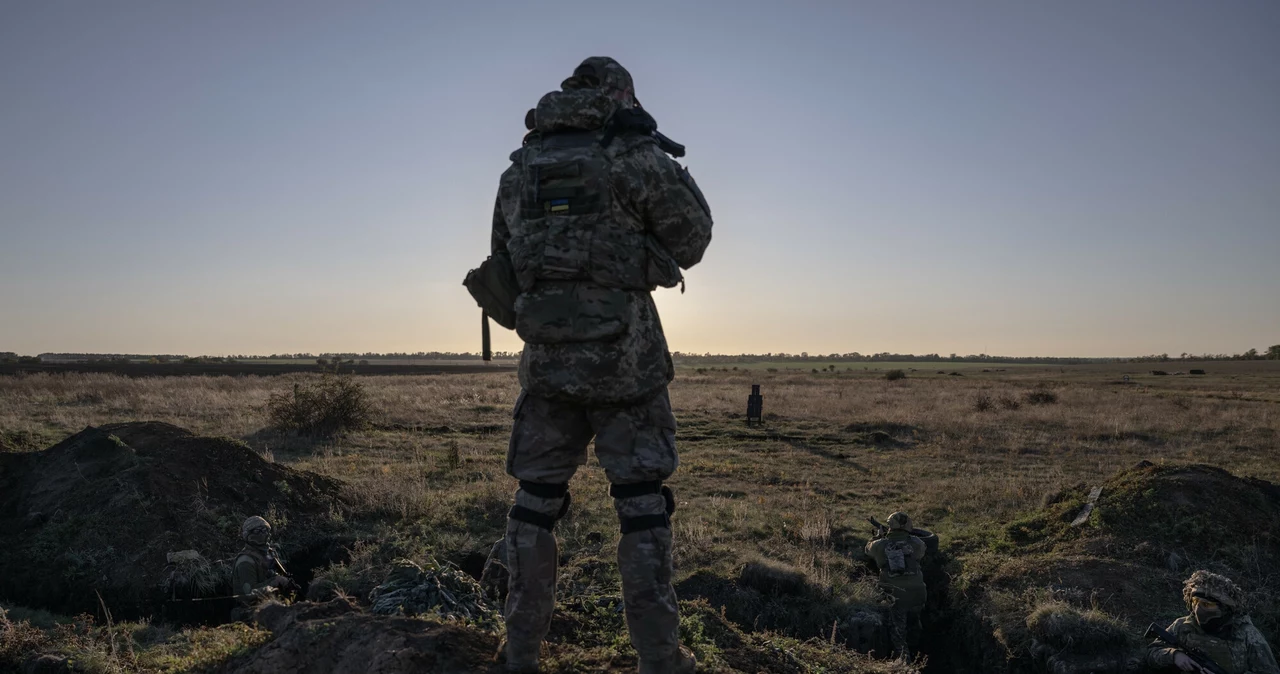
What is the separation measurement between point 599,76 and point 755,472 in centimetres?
1053

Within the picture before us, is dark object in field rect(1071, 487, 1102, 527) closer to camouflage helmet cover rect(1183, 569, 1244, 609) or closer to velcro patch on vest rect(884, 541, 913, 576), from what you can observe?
velcro patch on vest rect(884, 541, 913, 576)

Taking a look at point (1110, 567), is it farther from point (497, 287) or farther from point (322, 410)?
point (322, 410)

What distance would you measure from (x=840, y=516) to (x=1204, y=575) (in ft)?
16.5

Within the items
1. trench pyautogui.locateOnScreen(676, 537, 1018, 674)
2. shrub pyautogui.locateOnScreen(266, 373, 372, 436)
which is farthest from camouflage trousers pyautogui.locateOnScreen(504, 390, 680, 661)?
shrub pyautogui.locateOnScreen(266, 373, 372, 436)

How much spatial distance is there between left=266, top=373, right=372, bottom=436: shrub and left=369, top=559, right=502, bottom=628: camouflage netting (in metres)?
11.7

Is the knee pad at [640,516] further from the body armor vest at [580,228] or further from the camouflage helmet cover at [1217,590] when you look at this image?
the camouflage helmet cover at [1217,590]

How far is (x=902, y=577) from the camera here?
6.54 metres

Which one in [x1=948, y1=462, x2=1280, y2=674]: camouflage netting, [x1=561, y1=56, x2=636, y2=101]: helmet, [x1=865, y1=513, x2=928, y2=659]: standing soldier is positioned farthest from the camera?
[x1=865, y1=513, x2=928, y2=659]: standing soldier

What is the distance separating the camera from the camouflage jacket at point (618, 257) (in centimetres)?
286

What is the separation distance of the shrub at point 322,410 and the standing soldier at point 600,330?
45.3ft

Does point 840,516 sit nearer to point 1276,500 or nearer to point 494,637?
point 1276,500

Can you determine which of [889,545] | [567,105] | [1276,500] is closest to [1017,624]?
[889,545]

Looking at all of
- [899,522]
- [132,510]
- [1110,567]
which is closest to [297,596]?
[132,510]

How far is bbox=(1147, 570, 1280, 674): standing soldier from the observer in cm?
440
